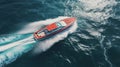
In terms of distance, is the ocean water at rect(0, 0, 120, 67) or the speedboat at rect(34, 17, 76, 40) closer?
the ocean water at rect(0, 0, 120, 67)

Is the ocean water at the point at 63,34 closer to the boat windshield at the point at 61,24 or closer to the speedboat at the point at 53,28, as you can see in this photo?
the speedboat at the point at 53,28

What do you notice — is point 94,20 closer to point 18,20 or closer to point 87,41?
point 87,41

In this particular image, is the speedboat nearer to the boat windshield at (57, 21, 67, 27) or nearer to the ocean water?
the boat windshield at (57, 21, 67, 27)

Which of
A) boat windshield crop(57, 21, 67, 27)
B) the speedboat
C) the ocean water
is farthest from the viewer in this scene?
boat windshield crop(57, 21, 67, 27)

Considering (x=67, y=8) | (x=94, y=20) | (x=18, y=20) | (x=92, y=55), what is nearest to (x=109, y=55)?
(x=92, y=55)

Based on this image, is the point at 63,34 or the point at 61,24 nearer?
the point at 63,34

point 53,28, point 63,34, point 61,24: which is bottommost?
point 63,34

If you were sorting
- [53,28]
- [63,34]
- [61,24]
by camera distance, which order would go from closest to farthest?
1. [53,28]
2. [63,34]
3. [61,24]

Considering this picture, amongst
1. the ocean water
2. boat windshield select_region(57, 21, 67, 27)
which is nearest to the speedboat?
boat windshield select_region(57, 21, 67, 27)
